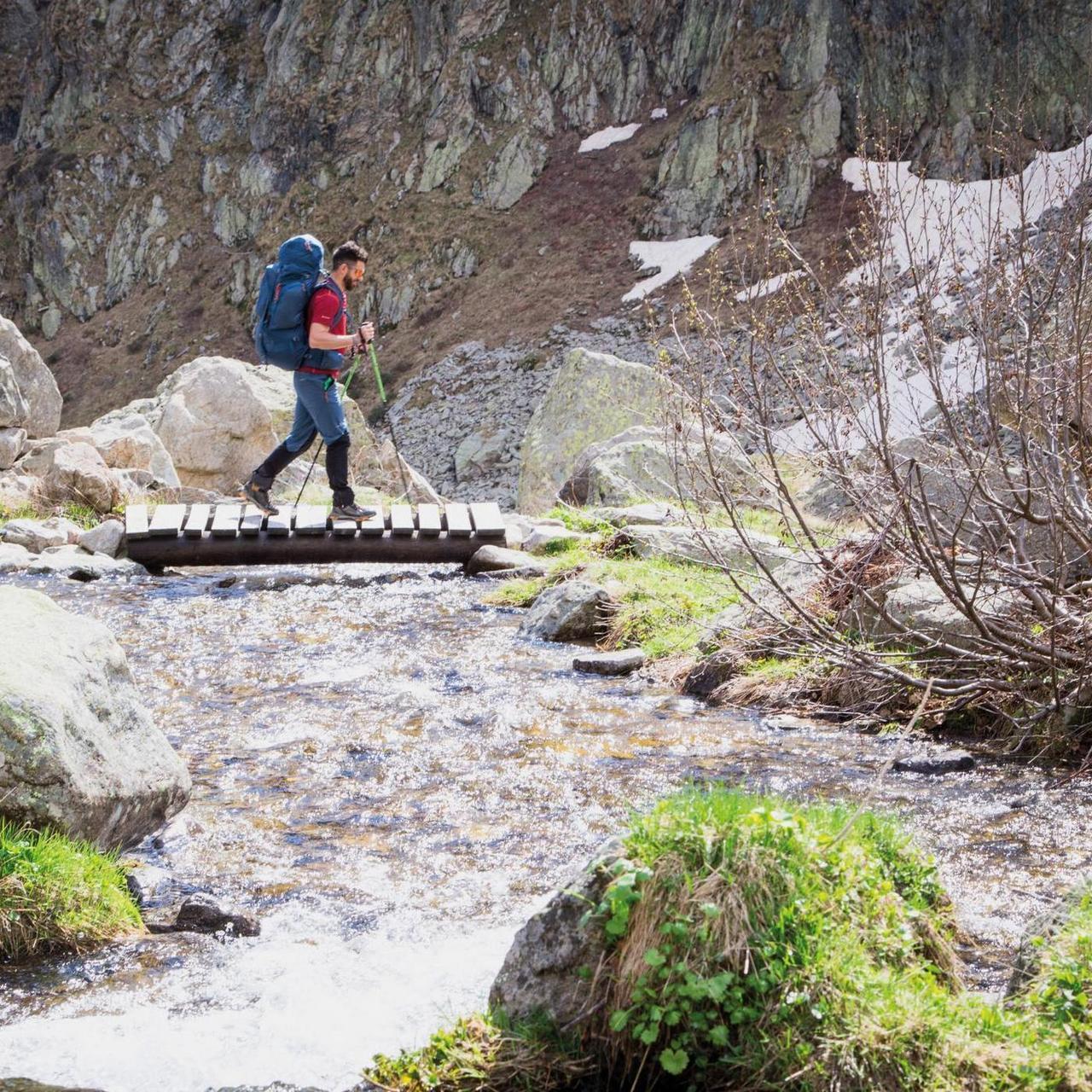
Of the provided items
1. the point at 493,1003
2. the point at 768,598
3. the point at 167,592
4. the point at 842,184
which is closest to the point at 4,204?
the point at 842,184

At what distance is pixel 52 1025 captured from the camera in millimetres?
3641

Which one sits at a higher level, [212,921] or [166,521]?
[166,521]

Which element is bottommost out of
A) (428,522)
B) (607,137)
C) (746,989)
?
(746,989)

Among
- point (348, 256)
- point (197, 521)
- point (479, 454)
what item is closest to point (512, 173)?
point (479, 454)

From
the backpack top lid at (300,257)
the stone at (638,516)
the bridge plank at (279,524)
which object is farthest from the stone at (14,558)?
the stone at (638,516)

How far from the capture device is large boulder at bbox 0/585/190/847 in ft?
14.8

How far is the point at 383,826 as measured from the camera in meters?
5.44

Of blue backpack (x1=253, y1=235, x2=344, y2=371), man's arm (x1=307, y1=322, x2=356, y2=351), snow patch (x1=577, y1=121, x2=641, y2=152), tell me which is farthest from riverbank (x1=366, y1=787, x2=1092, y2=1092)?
snow patch (x1=577, y1=121, x2=641, y2=152)

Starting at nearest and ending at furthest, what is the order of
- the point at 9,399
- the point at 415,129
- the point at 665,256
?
the point at 9,399
the point at 665,256
the point at 415,129

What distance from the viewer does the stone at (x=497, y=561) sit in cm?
1310

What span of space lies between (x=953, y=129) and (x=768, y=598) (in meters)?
37.5

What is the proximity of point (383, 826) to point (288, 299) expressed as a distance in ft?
22.3

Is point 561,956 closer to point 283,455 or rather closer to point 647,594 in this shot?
point 647,594

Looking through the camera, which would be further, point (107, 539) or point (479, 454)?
point (479, 454)
